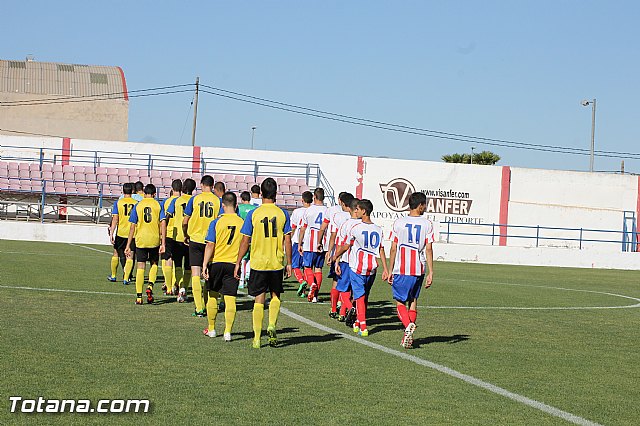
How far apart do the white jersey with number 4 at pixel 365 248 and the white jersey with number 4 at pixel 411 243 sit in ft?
4.18

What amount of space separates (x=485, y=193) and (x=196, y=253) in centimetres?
3464

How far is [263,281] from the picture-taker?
33.6ft

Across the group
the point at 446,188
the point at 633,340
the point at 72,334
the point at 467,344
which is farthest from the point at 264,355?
the point at 446,188

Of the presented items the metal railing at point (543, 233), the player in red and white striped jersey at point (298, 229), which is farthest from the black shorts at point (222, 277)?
the metal railing at point (543, 233)

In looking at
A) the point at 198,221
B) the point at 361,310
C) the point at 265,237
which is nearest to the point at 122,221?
the point at 198,221

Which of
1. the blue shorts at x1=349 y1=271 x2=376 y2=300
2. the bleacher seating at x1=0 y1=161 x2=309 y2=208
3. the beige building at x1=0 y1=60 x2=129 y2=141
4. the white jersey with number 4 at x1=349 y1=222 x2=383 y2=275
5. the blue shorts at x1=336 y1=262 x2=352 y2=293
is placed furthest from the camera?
the beige building at x1=0 y1=60 x2=129 y2=141

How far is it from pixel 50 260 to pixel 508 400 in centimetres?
1739

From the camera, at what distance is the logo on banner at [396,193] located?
45469 mm

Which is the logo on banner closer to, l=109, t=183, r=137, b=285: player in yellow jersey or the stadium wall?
the stadium wall

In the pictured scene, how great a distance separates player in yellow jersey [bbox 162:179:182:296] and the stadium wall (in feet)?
91.5

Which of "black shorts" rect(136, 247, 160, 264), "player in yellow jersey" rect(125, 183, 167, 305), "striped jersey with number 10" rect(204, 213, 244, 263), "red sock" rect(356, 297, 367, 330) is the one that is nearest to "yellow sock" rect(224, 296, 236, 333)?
"striped jersey with number 10" rect(204, 213, 244, 263)

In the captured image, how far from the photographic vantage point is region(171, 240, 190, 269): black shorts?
49.4 feet

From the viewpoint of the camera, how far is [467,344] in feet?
38.1

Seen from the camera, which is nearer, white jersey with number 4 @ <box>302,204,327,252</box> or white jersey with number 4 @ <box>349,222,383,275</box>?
white jersey with number 4 @ <box>349,222,383,275</box>
